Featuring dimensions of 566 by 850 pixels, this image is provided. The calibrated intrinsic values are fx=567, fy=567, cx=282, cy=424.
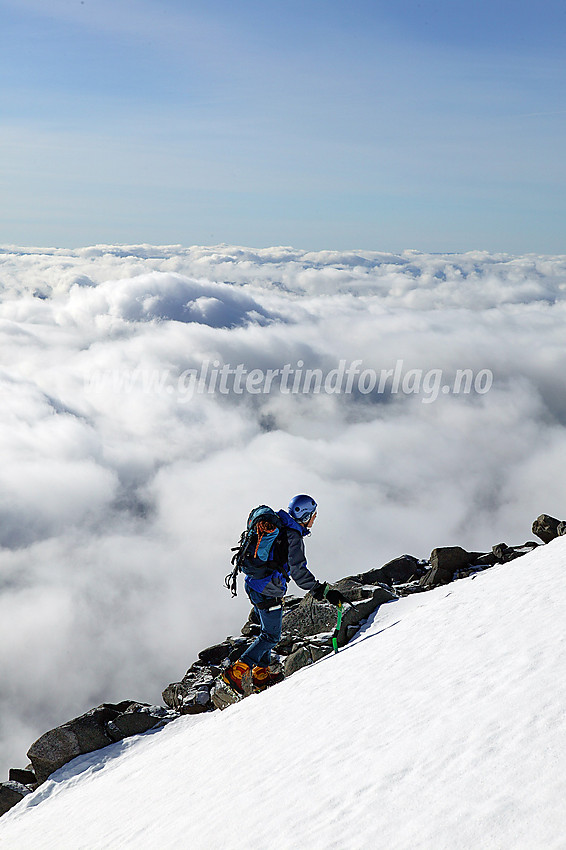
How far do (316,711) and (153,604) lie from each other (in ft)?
500

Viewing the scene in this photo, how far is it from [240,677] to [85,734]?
11.7 feet

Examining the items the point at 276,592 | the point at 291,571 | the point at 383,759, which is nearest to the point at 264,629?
the point at 276,592

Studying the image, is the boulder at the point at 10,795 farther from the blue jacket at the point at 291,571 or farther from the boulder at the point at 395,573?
the boulder at the point at 395,573

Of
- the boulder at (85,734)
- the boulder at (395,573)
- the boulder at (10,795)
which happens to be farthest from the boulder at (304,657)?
the boulder at (395,573)

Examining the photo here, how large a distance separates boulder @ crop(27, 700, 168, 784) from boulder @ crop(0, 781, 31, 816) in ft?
1.14

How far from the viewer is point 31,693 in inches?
4993

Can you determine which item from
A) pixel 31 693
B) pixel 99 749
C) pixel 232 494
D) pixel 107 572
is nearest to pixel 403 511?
pixel 232 494

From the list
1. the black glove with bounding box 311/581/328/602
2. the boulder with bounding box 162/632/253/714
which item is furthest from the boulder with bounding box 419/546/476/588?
the black glove with bounding box 311/581/328/602

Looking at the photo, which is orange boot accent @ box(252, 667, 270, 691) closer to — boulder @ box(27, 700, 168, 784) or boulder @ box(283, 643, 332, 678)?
boulder @ box(283, 643, 332, 678)

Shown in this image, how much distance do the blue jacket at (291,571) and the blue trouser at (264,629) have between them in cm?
15

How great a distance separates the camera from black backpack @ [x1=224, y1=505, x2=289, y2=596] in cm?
887

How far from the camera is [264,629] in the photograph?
9.52m

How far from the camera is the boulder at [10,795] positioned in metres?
9.73

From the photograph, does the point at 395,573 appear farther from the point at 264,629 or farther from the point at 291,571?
the point at 291,571
